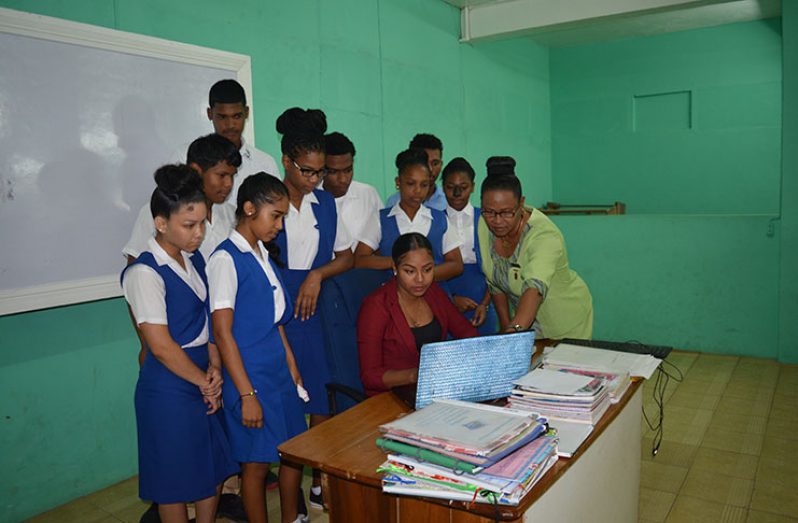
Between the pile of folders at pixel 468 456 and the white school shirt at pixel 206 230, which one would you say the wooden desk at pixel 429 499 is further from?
the white school shirt at pixel 206 230

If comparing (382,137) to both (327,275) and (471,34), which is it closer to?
(471,34)

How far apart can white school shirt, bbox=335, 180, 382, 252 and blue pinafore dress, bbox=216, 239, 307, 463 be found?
101cm

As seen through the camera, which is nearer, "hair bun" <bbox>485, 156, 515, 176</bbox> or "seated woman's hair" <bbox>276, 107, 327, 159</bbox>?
"seated woman's hair" <bbox>276, 107, 327, 159</bbox>

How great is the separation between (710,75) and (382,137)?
4.80 meters

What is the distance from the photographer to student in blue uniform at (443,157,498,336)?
11.5ft

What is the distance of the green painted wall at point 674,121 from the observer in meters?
7.53

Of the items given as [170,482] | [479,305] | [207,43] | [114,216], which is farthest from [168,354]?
[207,43]

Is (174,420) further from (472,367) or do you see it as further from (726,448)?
(726,448)

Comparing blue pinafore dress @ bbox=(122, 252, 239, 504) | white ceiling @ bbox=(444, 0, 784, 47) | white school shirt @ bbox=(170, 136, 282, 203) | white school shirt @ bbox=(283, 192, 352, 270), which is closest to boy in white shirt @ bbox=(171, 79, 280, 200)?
white school shirt @ bbox=(170, 136, 282, 203)

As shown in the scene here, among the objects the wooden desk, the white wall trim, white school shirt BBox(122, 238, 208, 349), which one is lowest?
the wooden desk

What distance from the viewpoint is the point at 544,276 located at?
2.57m

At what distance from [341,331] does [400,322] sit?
24 cm

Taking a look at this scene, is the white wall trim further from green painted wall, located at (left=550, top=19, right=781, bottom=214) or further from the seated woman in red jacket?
green painted wall, located at (left=550, top=19, right=781, bottom=214)

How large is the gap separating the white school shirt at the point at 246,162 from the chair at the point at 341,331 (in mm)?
875
